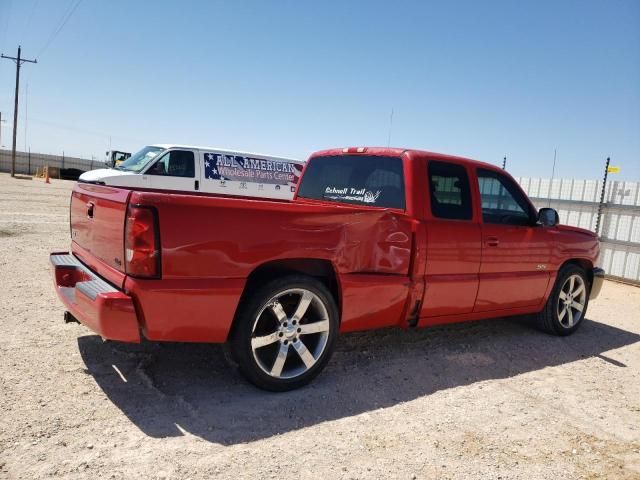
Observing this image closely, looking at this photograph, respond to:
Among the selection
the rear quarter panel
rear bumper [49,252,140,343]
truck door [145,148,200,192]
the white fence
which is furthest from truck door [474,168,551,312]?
truck door [145,148,200,192]

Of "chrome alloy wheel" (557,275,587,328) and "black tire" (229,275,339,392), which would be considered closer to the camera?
"black tire" (229,275,339,392)

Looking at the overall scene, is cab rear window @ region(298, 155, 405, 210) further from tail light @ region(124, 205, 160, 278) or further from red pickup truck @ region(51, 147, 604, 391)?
tail light @ region(124, 205, 160, 278)

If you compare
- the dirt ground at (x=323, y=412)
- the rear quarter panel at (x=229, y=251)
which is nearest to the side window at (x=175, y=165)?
the dirt ground at (x=323, y=412)

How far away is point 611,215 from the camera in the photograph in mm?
10016

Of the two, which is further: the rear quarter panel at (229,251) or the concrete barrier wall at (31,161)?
the concrete barrier wall at (31,161)

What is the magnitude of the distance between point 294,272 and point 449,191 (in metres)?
1.72

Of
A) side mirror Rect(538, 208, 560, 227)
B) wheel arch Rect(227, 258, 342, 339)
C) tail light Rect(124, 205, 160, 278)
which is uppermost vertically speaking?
side mirror Rect(538, 208, 560, 227)

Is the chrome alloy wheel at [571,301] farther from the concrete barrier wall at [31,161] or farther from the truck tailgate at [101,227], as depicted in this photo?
the concrete barrier wall at [31,161]

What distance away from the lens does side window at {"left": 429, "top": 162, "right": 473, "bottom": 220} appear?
4.06 metres

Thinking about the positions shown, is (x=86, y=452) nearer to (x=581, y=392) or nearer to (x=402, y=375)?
(x=402, y=375)

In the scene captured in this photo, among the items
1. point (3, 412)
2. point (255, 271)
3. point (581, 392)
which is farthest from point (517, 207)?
point (3, 412)

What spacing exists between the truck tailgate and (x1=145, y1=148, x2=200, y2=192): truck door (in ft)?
27.7

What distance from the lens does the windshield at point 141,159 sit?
11.9 meters

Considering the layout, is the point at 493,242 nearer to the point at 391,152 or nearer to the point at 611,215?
the point at 391,152
